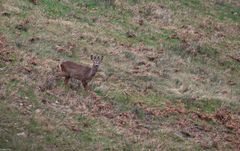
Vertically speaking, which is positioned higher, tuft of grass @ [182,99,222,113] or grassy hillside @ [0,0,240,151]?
grassy hillside @ [0,0,240,151]

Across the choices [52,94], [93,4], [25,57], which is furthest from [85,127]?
[93,4]

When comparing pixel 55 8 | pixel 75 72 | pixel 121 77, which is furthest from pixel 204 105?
pixel 55 8

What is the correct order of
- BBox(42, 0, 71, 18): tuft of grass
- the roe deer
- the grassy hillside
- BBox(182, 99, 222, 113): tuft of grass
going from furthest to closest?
BBox(42, 0, 71, 18): tuft of grass < BBox(182, 99, 222, 113): tuft of grass < the roe deer < the grassy hillside

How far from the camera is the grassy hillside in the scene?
15.8m

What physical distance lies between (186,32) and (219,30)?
2892 mm

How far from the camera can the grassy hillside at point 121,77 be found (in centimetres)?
1582

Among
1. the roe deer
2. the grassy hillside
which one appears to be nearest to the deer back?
the roe deer

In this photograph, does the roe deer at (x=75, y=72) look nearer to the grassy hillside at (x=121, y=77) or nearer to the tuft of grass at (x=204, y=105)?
the grassy hillside at (x=121, y=77)

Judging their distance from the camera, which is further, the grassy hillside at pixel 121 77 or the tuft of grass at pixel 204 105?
the tuft of grass at pixel 204 105

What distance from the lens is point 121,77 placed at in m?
21.2

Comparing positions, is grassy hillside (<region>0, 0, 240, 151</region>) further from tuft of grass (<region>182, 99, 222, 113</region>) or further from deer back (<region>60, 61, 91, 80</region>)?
deer back (<region>60, 61, 91, 80</region>)

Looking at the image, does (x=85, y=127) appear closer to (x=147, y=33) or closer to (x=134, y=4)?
(x=147, y=33)

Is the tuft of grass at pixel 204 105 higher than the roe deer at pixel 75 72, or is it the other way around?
the roe deer at pixel 75 72

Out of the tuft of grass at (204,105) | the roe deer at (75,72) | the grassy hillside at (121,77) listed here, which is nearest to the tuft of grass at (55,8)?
the grassy hillside at (121,77)
